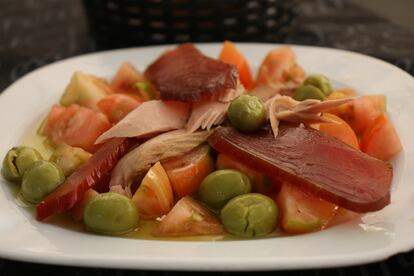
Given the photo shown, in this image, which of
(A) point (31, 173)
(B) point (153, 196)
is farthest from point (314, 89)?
(A) point (31, 173)

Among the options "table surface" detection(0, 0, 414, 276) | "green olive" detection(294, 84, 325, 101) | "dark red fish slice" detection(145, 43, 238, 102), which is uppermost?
"dark red fish slice" detection(145, 43, 238, 102)

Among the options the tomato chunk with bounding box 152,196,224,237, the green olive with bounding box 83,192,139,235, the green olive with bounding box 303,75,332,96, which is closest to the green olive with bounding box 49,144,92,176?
the green olive with bounding box 83,192,139,235

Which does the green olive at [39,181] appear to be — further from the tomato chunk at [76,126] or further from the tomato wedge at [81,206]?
the tomato chunk at [76,126]

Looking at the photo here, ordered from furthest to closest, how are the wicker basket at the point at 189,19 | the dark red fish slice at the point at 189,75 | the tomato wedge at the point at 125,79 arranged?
the wicker basket at the point at 189,19, the tomato wedge at the point at 125,79, the dark red fish slice at the point at 189,75

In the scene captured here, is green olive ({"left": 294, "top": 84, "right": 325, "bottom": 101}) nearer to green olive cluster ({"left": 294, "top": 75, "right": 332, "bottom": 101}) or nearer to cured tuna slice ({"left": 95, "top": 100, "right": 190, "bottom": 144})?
green olive cluster ({"left": 294, "top": 75, "right": 332, "bottom": 101})

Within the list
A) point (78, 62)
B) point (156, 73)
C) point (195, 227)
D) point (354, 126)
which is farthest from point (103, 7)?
point (195, 227)

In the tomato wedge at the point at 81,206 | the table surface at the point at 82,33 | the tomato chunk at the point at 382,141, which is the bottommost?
the table surface at the point at 82,33

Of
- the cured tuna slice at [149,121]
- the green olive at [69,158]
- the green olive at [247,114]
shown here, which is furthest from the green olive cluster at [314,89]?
the green olive at [69,158]
